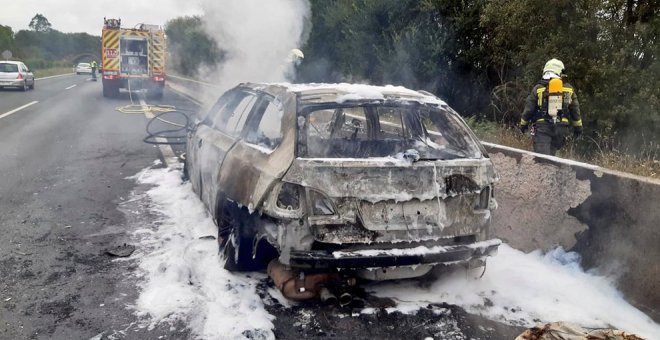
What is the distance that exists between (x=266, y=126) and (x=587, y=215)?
2.68 m

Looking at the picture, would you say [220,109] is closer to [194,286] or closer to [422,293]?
[194,286]

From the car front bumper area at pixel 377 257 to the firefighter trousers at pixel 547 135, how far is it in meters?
2.91

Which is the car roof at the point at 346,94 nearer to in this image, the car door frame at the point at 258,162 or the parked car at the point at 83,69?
the car door frame at the point at 258,162

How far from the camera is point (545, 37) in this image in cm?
834

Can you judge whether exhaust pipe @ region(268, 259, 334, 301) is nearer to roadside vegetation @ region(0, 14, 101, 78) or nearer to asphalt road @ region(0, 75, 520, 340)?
asphalt road @ region(0, 75, 520, 340)

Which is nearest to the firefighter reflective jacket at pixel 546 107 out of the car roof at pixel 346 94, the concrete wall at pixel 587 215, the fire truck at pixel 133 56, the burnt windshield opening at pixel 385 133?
the concrete wall at pixel 587 215

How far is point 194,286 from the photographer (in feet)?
12.7

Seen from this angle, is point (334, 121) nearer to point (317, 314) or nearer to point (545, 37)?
point (317, 314)

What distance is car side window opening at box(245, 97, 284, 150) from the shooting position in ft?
13.2

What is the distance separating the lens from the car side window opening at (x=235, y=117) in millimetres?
4812

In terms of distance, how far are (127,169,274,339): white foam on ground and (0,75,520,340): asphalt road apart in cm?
11

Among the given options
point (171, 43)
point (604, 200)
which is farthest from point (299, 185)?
point (171, 43)

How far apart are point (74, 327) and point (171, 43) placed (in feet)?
91.4

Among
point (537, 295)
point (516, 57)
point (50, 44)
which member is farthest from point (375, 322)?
point (50, 44)
